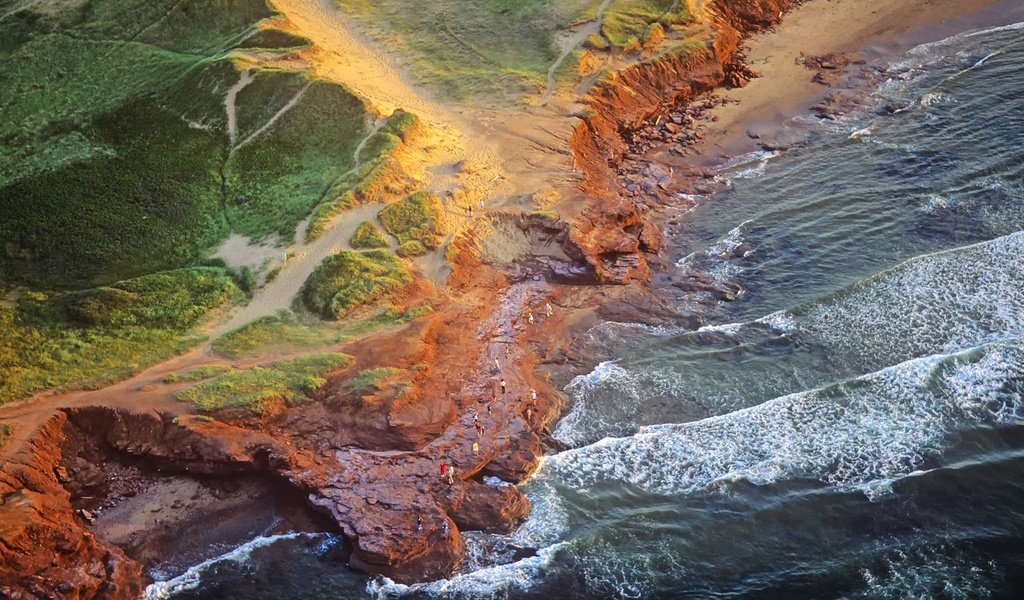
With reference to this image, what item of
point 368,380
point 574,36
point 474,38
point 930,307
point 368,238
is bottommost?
point 930,307

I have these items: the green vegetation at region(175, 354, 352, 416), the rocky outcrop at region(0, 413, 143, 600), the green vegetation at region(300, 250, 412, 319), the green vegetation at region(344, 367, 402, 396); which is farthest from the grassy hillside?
the rocky outcrop at region(0, 413, 143, 600)

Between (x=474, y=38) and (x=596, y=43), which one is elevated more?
(x=474, y=38)

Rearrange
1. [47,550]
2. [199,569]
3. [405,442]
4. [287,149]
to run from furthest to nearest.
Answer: [287,149] → [405,442] → [199,569] → [47,550]

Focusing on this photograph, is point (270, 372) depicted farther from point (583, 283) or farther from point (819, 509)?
point (819, 509)

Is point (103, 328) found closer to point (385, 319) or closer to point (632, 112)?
point (385, 319)

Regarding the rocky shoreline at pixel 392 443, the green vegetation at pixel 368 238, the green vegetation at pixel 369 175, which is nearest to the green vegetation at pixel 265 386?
the rocky shoreline at pixel 392 443

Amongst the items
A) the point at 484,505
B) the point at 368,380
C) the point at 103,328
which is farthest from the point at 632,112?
the point at 103,328
